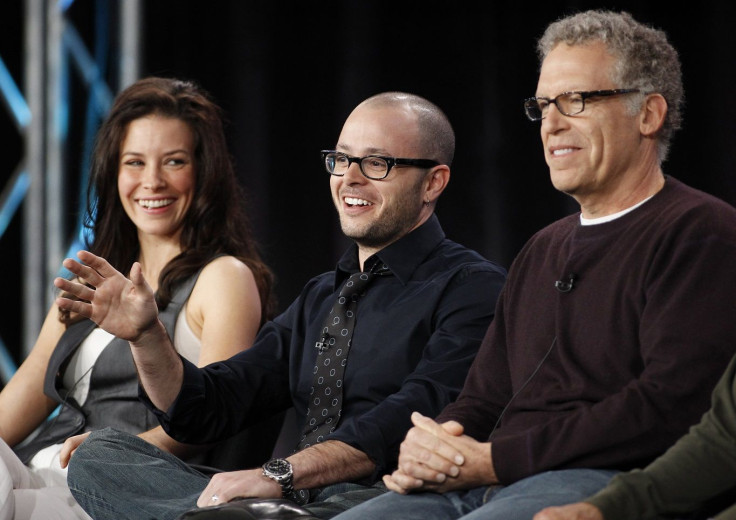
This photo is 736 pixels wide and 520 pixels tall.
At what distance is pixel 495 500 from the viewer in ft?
6.33

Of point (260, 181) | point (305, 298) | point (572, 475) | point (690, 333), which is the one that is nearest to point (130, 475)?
point (305, 298)

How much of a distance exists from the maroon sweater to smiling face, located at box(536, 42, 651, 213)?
0.24ft

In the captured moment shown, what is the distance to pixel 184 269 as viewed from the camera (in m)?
3.14

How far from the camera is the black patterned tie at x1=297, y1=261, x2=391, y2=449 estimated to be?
2594 millimetres

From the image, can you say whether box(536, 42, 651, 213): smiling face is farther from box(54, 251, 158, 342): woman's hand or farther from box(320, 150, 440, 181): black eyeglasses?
box(54, 251, 158, 342): woman's hand

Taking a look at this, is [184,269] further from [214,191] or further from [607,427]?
[607,427]

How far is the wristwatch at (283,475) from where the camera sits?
91.4 inches

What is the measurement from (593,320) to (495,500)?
39 cm

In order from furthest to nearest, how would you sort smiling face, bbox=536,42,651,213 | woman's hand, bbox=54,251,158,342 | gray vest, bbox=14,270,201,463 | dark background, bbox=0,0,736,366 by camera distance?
dark background, bbox=0,0,736,366, gray vest, bbox=14,270,201,463, woman's hand, bbox=54,251,158,342, smiling face, bbox=536,42,651,213

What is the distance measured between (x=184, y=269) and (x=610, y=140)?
1.41m

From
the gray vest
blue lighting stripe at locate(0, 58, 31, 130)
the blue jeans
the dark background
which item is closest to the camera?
the blue jeans

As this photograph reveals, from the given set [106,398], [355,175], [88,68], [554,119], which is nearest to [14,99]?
[88,68]

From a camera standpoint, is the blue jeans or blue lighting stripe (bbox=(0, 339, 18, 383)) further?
blue lighting stripe (bbox=(0, 339, 18, 383))

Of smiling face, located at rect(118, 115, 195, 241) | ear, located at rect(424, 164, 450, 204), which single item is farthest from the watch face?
A: smiling face, located at rect(118, 115, 195, 241)
